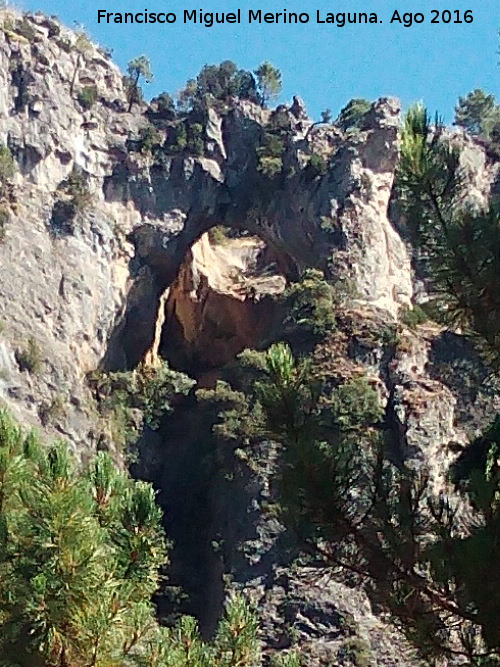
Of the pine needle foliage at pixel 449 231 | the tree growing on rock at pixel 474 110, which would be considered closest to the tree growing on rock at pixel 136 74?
the tree growing on rock at pixel 474 110

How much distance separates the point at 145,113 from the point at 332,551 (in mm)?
23213

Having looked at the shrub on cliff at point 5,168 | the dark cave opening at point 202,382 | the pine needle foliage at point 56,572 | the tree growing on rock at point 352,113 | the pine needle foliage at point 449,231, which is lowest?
the pine needle foliage at point 56,572

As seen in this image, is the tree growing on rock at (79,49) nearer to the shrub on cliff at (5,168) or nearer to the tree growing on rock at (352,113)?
the shrub on cliff at (5,168)

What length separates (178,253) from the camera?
964 inches

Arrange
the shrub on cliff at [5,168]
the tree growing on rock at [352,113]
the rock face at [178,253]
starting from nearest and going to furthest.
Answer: the rock face at [178,253]
the shrub on cliff at [5,168]
the tree growing on rock at [352,113]

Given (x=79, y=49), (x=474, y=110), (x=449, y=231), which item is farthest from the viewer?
(x=474, y=110)

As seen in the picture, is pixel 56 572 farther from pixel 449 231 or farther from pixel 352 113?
pixel 352 113

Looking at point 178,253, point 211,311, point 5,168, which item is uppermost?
point 5,168

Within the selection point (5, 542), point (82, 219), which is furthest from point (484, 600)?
point (82, 219)

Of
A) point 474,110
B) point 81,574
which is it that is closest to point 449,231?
point 81,574

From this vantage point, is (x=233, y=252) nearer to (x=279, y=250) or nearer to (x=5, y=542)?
(x=279, y=250)

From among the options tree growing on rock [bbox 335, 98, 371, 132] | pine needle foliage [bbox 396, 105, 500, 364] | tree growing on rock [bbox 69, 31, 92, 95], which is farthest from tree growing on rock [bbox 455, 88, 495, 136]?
pine needle foliage [bbox 396, 105, 500, 364]

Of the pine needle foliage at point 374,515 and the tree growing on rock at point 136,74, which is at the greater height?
the tree growing on rock at point 136,74

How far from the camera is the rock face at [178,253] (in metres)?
20.3
